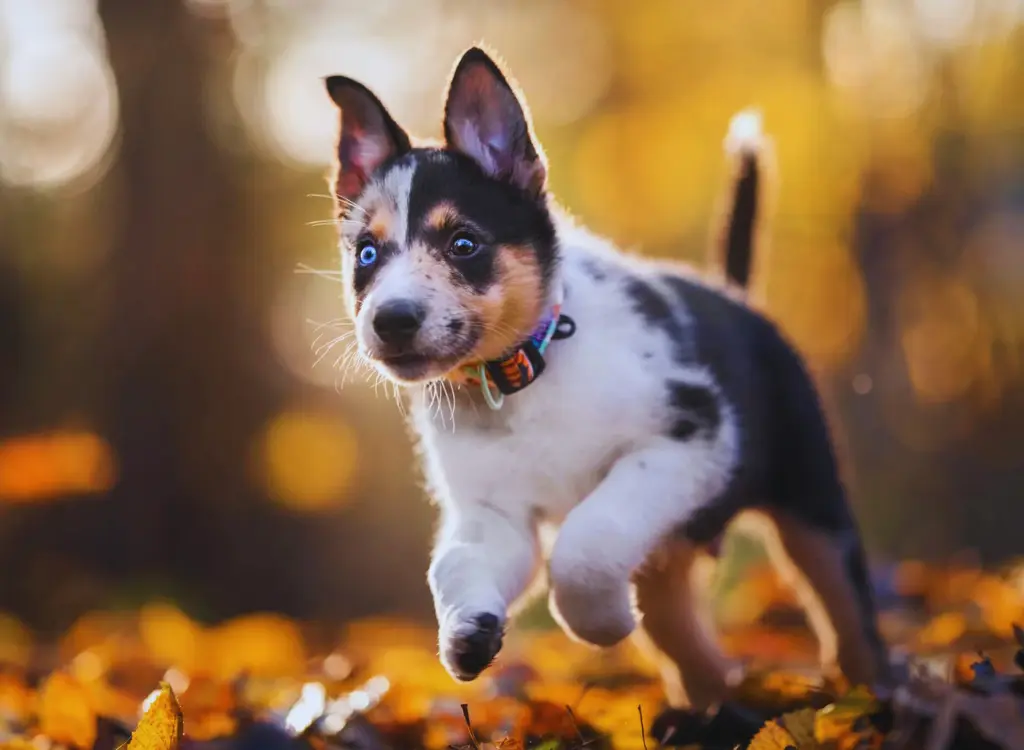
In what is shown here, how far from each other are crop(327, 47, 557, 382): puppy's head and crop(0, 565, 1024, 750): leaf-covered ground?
894 mm

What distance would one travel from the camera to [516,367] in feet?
9.43

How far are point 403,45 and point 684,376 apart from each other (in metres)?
4.93

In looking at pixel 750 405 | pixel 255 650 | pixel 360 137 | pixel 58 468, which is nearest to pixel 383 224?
pixel 360 137

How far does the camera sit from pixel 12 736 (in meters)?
2.75

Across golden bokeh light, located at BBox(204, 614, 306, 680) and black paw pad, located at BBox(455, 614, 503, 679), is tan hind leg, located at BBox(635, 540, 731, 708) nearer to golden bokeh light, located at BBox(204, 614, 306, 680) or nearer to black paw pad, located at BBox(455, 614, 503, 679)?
black paw pad, located at BBox(455, 614, 503, 679)

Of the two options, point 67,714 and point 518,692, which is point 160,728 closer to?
point 67,714

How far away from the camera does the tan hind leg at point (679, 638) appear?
3.62 metres

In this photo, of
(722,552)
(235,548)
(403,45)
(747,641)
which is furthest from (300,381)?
(722,552)

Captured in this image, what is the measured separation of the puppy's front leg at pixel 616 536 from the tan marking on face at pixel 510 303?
44 cm

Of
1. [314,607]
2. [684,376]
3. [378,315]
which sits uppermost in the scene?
[378,315]

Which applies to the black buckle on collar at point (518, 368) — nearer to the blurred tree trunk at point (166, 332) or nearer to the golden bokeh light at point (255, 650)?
the golden bokeh light at point (255, 650)

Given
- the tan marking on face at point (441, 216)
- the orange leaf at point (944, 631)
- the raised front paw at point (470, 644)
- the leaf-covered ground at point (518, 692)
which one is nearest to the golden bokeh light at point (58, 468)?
the leaf-covered ground at point (518, 692)

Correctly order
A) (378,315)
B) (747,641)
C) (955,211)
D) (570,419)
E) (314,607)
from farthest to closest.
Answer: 1. (955,211)
2. (314,607)
3. (747,641)
4. (570,419)
5. (378,315)

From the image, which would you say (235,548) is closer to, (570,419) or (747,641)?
(747,641)
